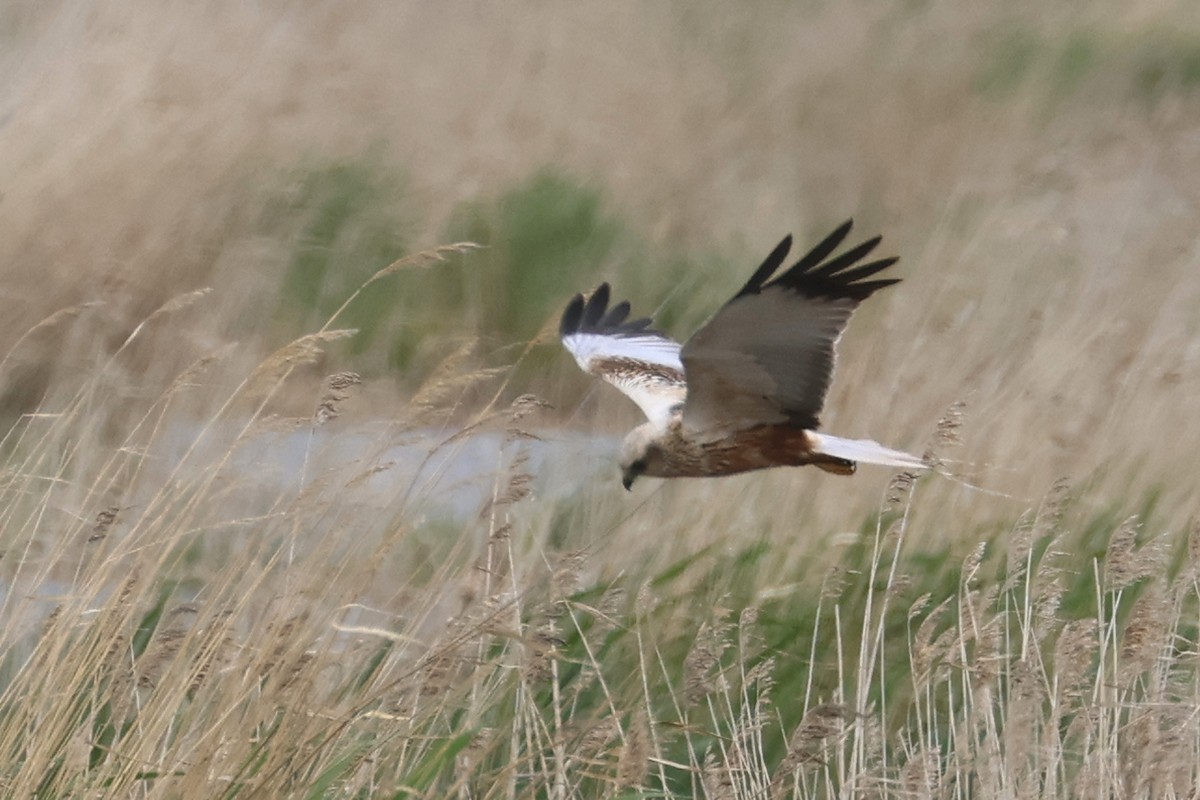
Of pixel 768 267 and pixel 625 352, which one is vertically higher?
pixel 768 267

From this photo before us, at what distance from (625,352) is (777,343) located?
3.75 feet

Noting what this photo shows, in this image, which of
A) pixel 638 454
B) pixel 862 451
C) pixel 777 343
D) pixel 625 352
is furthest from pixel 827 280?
pixel 625 352

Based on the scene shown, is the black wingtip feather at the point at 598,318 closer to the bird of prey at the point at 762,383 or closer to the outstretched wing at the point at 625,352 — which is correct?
the outstretched wing at the point at 625,352

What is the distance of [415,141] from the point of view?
7293mm

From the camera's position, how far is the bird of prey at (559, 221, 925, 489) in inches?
123

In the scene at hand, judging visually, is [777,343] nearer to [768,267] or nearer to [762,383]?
[762,383]

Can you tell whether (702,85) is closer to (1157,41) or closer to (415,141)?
(415,141)

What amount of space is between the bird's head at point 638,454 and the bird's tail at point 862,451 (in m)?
0.35

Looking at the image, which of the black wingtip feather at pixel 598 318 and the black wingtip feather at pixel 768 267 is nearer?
the black wingtip feather at pixel 768 267

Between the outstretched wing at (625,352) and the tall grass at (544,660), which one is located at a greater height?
the outstretched wing at (625,352)

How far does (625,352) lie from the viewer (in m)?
4.38

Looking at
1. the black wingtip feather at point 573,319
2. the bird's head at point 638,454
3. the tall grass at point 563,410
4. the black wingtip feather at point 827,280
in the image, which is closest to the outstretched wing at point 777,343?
the black wingtip feather at point 827,280

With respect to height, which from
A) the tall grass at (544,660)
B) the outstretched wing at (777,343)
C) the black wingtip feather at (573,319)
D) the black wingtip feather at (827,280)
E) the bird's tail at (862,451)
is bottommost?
the tall grass at (544,660)

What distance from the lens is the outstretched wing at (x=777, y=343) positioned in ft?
10.2
